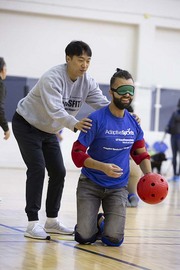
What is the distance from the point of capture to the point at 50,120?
5.65m

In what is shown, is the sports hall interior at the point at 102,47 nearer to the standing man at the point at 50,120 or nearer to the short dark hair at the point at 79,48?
the standing man at the point at 50,120

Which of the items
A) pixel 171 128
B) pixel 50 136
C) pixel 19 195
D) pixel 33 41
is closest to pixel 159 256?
pixel 50 136

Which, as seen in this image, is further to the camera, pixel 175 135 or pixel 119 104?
pixel 175 135

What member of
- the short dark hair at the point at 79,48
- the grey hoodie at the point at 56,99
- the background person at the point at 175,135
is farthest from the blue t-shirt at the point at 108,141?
the background person at the point at 175,135

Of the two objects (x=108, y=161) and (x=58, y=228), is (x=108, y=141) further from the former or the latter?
(x=58, y=228)

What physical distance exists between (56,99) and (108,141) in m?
0.54

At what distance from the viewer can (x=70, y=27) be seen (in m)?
18.0

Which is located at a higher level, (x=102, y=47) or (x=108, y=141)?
(x=102, y=47)

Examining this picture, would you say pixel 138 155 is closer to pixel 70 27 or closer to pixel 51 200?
pixel 51 200

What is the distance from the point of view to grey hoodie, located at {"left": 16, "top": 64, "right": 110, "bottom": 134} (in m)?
5.44

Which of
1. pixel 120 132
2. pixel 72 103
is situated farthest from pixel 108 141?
pixel 72 103

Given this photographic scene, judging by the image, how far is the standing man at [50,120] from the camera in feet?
17.9

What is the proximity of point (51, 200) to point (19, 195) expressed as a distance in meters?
3.81

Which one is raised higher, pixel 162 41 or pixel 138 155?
pixel 162 41
